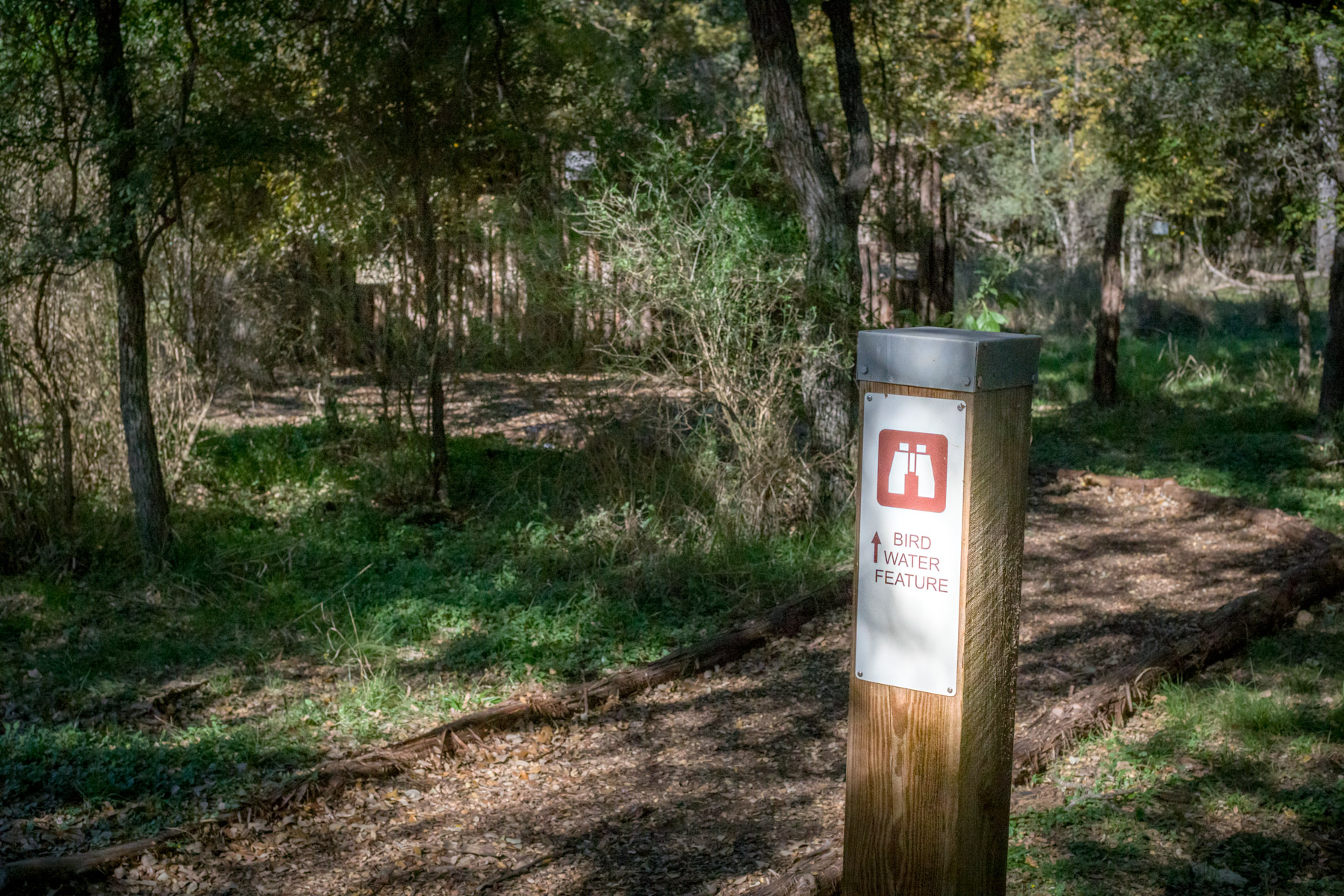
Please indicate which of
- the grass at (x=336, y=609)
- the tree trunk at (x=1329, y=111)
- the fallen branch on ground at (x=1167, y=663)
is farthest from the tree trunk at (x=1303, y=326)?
the grass at (x=336, y=609)

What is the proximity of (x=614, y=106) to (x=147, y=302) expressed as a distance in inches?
141

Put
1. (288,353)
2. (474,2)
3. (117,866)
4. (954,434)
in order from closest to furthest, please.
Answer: (954,434) → (117,866) → (474,2) → (288,353)

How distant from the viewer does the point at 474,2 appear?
8102mm

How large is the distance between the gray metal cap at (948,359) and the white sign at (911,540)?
4 cm

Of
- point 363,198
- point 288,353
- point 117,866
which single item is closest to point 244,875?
point 117,866

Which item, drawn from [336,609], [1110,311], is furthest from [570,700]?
[1110,311]

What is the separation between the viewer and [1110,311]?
12070mm

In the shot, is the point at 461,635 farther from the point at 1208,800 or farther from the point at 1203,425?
the point at 1203,425

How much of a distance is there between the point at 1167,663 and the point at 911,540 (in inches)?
134

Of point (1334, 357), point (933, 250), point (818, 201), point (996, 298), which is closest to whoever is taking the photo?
point (996, 298)

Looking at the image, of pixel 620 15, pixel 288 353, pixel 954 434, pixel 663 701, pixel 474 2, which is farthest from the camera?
pixel 620 15

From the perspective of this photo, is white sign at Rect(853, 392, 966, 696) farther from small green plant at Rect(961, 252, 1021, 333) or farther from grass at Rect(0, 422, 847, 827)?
grass at Rect(0, 422, 847, 827)

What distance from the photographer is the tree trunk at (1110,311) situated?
12039 millimetres

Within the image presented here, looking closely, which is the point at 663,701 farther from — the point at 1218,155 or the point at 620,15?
the point at 620,15
